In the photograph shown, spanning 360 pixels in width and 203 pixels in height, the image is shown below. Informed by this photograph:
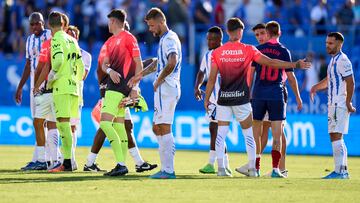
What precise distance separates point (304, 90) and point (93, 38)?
22.0 feet

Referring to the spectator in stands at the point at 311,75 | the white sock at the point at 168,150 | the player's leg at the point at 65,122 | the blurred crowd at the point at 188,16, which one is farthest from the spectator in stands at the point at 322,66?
the white sock at the point at 168,150

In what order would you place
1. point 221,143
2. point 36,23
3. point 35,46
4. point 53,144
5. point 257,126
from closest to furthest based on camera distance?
point 221,143, point 257,126, point 53,144, point 36,23, point 35,46

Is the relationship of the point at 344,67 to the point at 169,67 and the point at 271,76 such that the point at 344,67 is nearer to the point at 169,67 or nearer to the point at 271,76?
the point at 271,76

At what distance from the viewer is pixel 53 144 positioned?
58.0ft

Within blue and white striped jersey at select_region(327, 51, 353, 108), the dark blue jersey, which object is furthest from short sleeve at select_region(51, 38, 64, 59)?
blue and white striped jersey at select_region(327, 51, 353, 108)

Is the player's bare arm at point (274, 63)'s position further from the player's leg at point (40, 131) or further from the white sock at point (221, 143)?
the player's leg at point (40, 131)

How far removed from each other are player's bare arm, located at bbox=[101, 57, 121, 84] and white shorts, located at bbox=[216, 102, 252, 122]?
66.9 inches

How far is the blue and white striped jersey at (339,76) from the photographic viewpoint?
54.4 feet

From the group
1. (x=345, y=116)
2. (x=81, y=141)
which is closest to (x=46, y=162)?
(x=345, y=116)

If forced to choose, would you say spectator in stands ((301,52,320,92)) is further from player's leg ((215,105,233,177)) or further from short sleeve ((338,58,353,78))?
player's leg ((215,105,233,177))

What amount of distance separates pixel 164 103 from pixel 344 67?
297 centimetres

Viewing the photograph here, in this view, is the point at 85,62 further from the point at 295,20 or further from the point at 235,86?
the point at 295,20

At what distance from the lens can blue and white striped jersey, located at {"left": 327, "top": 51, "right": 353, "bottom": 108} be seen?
16.6 meters

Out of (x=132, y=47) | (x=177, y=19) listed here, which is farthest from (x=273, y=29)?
(x=177, y=19)
